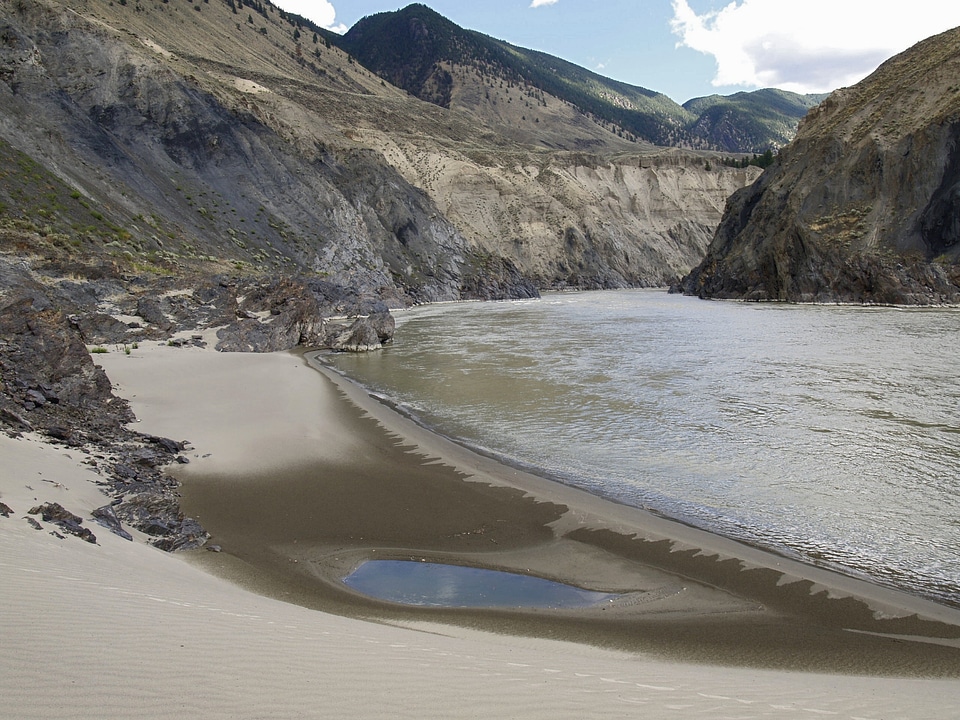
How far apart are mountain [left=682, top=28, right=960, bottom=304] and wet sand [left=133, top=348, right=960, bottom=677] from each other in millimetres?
42932

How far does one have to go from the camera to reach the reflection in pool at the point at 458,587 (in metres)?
5.75

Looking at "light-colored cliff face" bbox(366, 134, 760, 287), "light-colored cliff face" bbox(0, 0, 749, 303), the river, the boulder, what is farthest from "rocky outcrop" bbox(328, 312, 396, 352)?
"light-colored cliff face" bbox(366, 134, 760, 287)

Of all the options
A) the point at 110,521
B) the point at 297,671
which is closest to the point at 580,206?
the point at 110,521

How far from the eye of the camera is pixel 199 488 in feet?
27.6

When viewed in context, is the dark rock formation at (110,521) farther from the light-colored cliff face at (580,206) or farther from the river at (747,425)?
Result: the light-colored cliff face at (580,206)

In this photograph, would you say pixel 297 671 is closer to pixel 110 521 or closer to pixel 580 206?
pixel 110 521

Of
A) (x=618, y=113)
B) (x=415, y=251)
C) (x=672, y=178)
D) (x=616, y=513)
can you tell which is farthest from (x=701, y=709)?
(x=618, y=113)

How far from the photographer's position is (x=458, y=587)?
19.9ft

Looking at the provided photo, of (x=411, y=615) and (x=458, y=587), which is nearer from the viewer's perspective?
(x=411, y=615)

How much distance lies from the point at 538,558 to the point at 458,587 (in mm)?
1031

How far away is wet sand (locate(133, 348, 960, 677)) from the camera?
16.5 ft

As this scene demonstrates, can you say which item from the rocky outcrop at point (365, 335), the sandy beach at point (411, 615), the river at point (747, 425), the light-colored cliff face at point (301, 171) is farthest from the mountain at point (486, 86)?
the sandy beach at point (411, 615)

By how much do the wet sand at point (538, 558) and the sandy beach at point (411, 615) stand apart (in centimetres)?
3

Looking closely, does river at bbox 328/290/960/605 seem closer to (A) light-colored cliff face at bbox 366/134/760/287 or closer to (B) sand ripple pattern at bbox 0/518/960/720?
(B) sand ripple pattern at bbox 0/518/960/720
